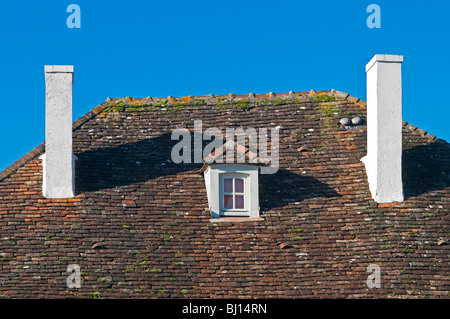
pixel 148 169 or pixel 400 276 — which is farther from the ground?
pixel 148 169

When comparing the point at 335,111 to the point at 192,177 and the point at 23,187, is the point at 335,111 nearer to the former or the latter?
the point at 192,177

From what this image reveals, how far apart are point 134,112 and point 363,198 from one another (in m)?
6.49

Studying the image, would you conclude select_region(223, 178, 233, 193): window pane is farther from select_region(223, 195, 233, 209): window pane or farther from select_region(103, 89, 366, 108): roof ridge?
select_region(103, 89, 366, 108): roof ridge

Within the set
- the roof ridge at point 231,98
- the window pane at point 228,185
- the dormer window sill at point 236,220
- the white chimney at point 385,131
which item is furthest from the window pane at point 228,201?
the roof ridge at point 231,98

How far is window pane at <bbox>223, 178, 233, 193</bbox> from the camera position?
1075 inches

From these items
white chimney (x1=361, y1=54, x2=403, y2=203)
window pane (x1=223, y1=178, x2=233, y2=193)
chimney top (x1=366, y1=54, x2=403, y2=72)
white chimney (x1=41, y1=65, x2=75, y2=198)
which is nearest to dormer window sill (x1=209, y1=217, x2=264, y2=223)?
window pane (x1=223, y1=178, x2=233, y2=193)

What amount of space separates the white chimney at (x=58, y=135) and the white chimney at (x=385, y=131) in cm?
705

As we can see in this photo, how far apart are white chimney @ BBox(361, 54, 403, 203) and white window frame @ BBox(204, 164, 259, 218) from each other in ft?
9.03

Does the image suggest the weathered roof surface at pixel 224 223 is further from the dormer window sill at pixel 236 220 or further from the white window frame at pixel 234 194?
the white window frame at pixel 234 194

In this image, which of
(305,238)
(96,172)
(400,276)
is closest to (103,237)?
(96,172)

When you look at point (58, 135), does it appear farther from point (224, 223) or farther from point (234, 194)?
point (224, 223)

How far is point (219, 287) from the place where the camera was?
81.2 ft

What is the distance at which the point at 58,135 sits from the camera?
27.4m

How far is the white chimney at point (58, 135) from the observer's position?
2702cm
